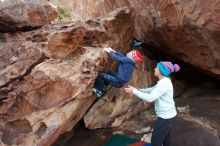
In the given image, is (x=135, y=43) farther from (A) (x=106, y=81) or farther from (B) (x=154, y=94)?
(B) (x=154, y=94)

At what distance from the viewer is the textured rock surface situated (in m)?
4.83

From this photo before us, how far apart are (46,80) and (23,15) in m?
Result: 2.37

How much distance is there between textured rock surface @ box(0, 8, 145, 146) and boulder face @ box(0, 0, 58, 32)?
43.7 inches

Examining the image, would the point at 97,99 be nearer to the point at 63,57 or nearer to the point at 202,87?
the point at 63,57

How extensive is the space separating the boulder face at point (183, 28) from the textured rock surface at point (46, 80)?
162cm

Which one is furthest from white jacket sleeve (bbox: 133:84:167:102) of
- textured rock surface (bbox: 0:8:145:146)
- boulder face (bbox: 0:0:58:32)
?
boulder face (bbox: 0:0:58:32)

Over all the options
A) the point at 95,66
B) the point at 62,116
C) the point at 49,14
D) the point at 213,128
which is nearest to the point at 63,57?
the point at 95,66

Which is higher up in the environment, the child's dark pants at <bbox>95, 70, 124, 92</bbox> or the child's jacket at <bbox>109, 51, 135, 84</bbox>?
the child's jacket at <bbox>109, 51, 135, 84</bbox>

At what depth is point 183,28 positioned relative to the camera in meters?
6.37

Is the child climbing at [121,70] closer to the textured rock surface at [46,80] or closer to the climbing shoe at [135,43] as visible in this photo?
the textured rock surface at [46,80]

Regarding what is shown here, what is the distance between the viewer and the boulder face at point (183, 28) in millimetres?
6008

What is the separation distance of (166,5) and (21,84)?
10.2 feet

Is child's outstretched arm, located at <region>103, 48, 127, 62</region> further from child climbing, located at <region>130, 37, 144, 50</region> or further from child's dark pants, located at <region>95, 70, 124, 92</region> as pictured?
child climbing, located at <region>130, 37, 144, 50</region>

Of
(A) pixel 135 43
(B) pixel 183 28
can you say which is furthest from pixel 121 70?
(A) pixel 135 43
